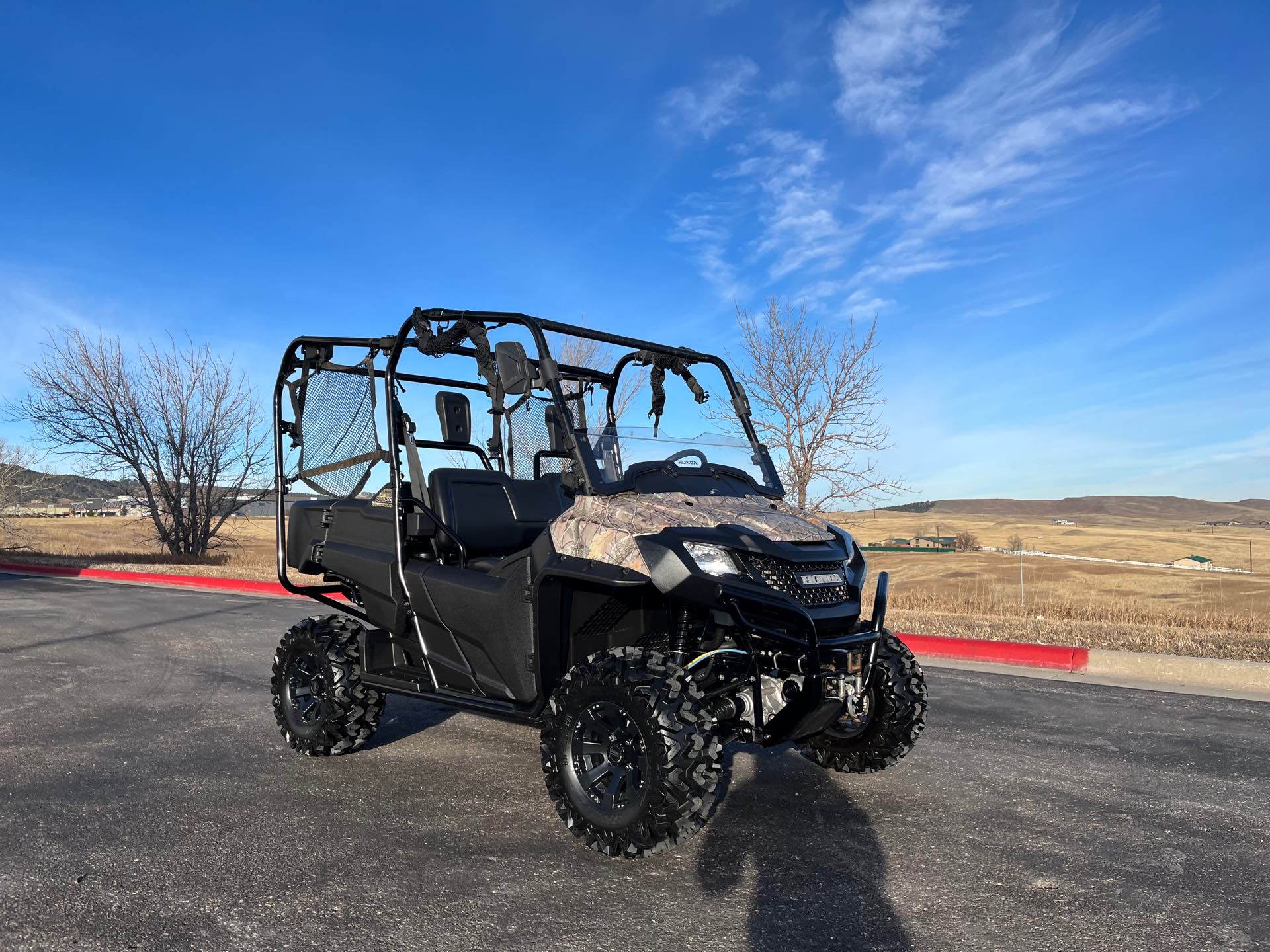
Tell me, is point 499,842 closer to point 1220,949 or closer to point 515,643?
point 515,643

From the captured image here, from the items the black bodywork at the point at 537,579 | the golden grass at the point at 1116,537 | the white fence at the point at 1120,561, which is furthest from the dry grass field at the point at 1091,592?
the black bodywork at the point at 537,579

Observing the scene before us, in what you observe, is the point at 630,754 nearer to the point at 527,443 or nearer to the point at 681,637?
the point at 681,637

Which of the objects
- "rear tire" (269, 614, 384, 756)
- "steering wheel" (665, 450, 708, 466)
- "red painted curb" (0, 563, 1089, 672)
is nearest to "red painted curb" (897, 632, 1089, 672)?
"red painted curb" (0, 563, 1089, 672)

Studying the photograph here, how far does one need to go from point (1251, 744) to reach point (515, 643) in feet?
15.2

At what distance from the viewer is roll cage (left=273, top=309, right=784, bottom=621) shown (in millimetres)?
4277

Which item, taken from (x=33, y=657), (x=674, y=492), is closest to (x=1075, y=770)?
(x=674, y=492)

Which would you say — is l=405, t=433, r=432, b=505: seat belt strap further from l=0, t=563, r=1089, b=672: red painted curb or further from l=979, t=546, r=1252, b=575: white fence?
l=979, t=546, r=1252, b=575: white fence

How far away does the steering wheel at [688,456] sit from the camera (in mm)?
4406

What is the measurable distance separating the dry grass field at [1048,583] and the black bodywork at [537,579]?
6.33 meters

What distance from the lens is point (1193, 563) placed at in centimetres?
5328

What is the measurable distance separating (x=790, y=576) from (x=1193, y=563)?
2335 inches

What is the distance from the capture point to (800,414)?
17156 millimetres

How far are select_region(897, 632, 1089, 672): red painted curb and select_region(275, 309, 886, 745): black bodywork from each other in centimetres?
504

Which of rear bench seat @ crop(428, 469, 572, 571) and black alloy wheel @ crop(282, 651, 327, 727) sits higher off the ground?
rear bench seat @ crop(428, 469, 572, 571)
